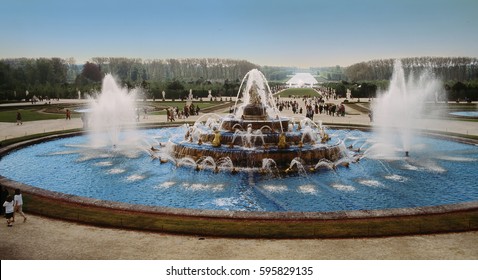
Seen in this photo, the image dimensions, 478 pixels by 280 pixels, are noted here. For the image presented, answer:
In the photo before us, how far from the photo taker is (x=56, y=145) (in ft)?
89.2

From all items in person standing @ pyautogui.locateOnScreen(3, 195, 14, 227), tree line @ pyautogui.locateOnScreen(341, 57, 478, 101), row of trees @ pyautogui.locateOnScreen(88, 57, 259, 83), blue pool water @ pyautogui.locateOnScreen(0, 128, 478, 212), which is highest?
row of trees @ pyautogui.locateOnScreen(88, 57, 259, 83)

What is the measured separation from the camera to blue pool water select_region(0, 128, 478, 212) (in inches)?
596

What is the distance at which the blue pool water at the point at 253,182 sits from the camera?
49.6 ft

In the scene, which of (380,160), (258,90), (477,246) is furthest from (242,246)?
(258,90)

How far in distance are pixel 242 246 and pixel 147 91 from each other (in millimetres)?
77274

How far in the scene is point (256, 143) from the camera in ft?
75.5

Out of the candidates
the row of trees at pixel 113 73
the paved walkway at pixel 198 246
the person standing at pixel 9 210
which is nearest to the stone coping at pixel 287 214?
the paved walkway at pixel 198 246

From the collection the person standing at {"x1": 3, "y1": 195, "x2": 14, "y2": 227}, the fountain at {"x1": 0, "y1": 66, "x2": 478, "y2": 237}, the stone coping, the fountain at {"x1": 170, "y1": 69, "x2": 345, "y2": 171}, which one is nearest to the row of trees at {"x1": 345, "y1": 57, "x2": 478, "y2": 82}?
the fountain at {"x1": 170, "y1": 69, "x2": 345, "y2": 171}

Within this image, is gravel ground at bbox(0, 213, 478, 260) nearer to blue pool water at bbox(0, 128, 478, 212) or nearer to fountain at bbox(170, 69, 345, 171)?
blue pool water at bbox(0, 128, 478, 212)

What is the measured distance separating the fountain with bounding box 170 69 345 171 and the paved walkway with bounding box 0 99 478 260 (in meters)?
9.54

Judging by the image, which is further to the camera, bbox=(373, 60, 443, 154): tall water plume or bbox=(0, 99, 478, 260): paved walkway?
bbox=(373, 60, 443, 154): tall water plume

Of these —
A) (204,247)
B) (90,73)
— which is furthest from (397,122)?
(90,73)

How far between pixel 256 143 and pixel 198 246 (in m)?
12.8

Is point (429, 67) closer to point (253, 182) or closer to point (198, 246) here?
point (253, 182)
